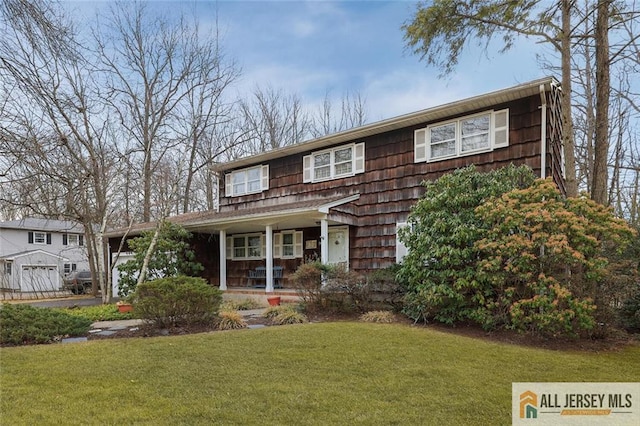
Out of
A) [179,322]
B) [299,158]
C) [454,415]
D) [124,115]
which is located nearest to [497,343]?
[454,415]

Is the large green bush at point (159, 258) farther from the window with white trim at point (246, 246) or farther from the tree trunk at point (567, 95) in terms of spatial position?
the tree trunk at point (567, 95)

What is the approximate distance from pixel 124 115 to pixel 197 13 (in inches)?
225

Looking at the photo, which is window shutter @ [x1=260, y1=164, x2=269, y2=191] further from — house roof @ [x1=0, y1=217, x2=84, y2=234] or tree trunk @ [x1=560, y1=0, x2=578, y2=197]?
house roof @ [x1=0, y1=217, x2=84, y2=234]

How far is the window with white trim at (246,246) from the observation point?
14883 mm

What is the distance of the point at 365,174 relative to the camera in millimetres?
11836

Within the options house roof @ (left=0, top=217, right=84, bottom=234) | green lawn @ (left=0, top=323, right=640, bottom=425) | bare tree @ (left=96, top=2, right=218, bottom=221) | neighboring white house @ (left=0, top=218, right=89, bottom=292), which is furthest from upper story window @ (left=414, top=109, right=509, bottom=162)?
house roof @ (left=0, top=217, right=84, bottom=234)

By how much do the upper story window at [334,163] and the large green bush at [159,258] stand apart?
517 cm

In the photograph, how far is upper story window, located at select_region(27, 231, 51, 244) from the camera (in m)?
28.6

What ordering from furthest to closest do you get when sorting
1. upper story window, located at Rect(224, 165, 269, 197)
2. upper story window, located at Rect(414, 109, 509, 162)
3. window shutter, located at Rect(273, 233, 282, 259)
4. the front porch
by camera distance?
upper story window, located at Rect(224, 165, 269, 197)
window shutter, located at Rect(273, 233, 282, 259)
the front porch
upper story window, located at Rect(414, 109, 509, 162)

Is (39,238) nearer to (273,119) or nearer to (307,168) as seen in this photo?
(273,119)

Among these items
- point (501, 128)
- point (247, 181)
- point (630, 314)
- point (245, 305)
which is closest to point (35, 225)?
point (247, 181)

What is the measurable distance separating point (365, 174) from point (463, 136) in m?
3.06

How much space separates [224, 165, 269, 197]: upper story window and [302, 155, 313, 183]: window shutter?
1.91 meters

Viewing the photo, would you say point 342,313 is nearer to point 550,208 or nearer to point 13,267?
point 550,208
